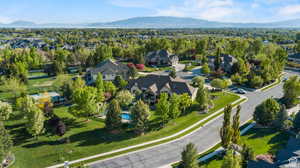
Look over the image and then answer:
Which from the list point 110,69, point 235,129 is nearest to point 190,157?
point 235,129

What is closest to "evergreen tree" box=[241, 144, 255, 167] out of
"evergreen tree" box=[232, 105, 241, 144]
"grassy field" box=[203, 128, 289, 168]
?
"evergreen tree" box=[232, 105, 241, 144]

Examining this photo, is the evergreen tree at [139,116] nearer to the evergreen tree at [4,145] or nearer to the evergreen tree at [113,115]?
the evergreen tree at [113,115]

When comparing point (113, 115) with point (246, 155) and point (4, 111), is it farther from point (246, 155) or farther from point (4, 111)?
point (246, 155)

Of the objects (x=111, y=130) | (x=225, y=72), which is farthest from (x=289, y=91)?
(x=111, y=130)

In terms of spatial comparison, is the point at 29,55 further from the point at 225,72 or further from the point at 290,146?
the point at 290,146

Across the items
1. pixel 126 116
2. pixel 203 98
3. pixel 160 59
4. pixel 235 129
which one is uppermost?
pixel 160 59

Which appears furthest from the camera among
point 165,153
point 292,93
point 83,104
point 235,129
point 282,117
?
point 292,93
